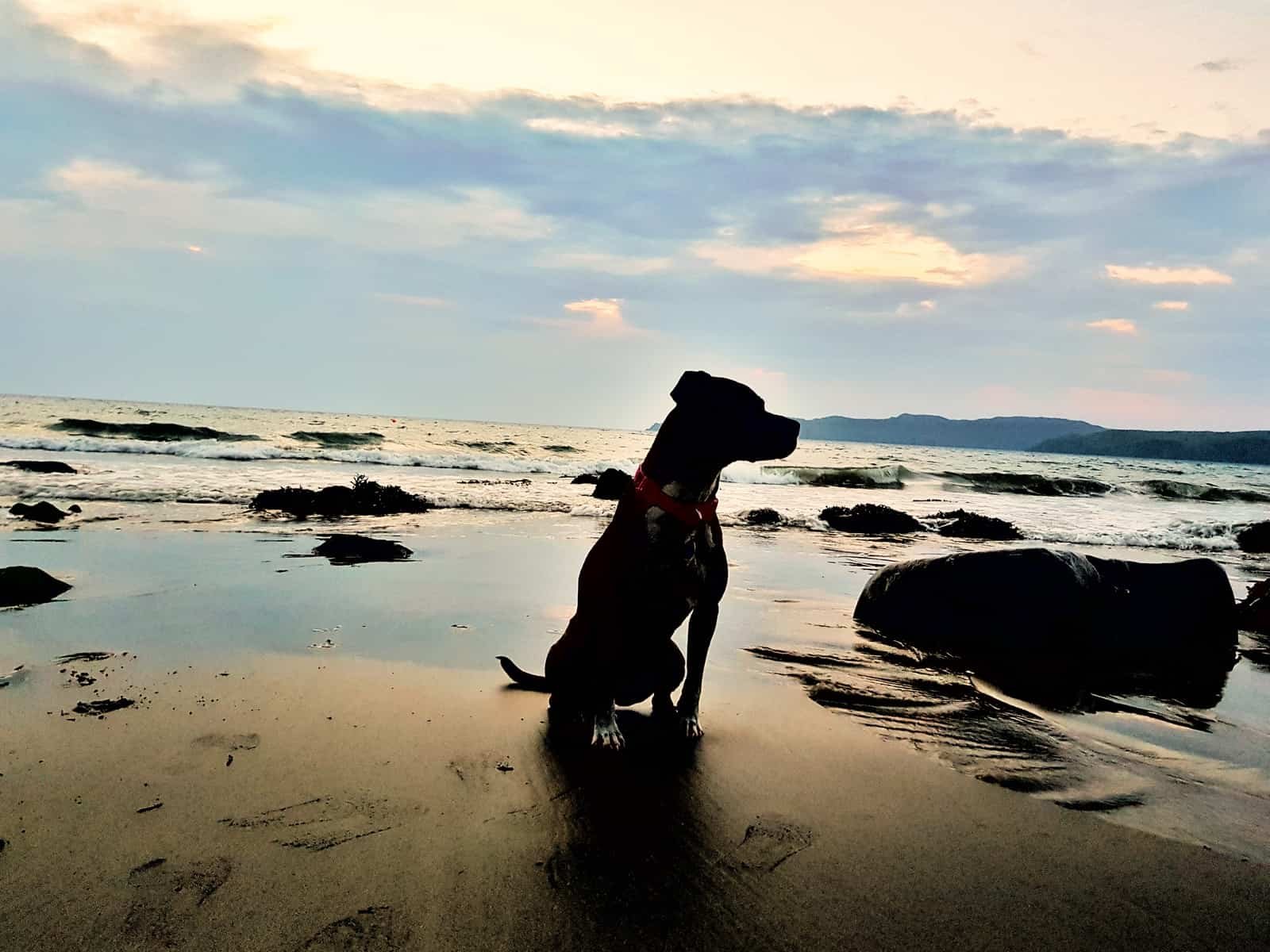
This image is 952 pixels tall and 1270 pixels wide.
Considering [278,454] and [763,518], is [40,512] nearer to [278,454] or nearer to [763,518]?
[763,518]

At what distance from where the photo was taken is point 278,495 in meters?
12.8

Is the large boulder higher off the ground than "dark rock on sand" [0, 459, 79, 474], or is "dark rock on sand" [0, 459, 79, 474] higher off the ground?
the large boulder

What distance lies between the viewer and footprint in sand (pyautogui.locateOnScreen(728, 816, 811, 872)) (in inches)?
92.9

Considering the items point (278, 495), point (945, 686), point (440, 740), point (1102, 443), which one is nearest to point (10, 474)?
point (278, 495)

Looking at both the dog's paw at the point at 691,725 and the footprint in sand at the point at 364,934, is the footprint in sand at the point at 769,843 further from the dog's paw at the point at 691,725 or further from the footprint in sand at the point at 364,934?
the footprint in sand at the point at 364,934

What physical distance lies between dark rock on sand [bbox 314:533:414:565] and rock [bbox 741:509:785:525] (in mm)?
7659

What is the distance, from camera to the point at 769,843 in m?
2.49

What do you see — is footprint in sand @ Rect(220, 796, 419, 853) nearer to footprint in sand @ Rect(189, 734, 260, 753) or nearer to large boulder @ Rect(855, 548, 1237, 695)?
footprint in sand @ Rect(189, 734, 260, 753)

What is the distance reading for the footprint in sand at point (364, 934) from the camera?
6.07ft

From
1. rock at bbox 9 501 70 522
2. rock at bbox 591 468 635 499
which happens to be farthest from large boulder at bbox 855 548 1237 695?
rock at bbox 591 468 635 499

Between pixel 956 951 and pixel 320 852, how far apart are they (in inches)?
74.2

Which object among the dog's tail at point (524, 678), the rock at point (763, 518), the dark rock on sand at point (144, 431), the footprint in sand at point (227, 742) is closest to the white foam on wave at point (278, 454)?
the dark rock on sand at point (144, 431)

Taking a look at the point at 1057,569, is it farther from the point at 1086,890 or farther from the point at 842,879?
the point at 842,879

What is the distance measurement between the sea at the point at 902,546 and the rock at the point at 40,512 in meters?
0.29
